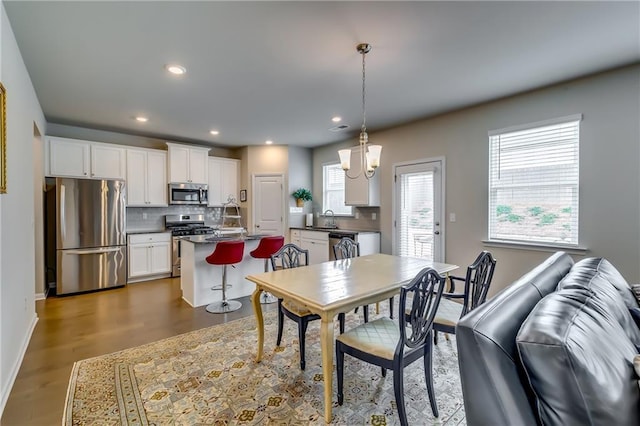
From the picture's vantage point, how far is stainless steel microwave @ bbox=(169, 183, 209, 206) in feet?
18.9

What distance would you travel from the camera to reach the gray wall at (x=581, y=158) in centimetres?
295

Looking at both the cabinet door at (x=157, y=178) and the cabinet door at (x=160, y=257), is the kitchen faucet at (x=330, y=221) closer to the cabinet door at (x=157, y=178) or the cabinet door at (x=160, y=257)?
the cabinet door at (x=160, y=257)

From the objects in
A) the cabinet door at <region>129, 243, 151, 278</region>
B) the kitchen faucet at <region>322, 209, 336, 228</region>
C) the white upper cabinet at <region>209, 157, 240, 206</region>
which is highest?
the white upper cabinet at <region>209, 157, 240, 206</region>

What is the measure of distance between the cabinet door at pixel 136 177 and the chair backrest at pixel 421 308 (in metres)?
5.29

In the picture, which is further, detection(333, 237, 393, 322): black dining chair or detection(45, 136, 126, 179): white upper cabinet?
detection(45, 136, 126, 179): white upper cabinet

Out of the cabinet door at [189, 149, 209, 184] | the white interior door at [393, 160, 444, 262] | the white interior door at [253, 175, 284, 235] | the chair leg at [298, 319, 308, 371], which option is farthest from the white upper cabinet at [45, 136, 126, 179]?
the white interior door at [393, 160, 444, 262]

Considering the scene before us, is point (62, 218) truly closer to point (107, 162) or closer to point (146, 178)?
point (107, 162)

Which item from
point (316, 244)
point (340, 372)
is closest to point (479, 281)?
point (340, 372)

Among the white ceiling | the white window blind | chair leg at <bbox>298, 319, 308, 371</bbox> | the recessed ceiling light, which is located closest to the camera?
the white ceiling

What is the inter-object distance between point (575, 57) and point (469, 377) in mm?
3265

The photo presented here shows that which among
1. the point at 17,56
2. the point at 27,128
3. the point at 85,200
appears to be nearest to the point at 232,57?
the point at 17,56

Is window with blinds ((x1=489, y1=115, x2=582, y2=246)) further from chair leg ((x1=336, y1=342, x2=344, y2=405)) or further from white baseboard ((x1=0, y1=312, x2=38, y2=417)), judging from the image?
white baseboard ((x1=0, y1=312, x2=38, y2=417))

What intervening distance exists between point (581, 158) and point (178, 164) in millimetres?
6125

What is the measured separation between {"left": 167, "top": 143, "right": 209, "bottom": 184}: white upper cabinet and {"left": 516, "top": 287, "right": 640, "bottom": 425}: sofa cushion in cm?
596
